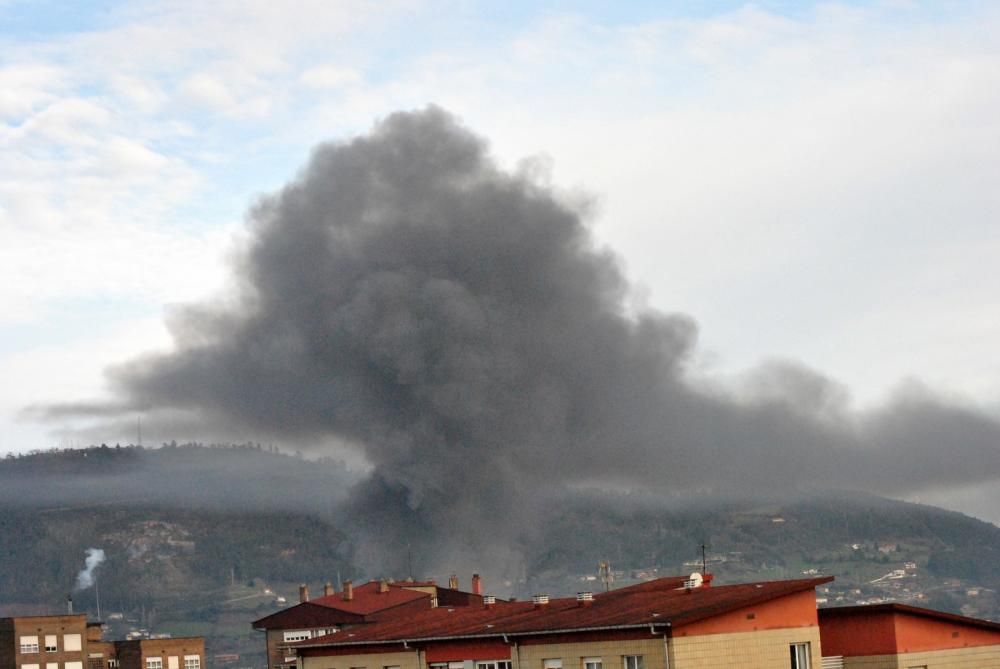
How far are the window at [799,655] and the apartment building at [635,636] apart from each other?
30 mm

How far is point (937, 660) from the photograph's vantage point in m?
48.8

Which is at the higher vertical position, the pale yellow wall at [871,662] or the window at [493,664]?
the window at [493,664]

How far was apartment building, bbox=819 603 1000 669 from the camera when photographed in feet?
157

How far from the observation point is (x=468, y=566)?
176 meters

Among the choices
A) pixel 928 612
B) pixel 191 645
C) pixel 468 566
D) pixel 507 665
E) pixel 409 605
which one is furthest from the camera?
pixel 468 566

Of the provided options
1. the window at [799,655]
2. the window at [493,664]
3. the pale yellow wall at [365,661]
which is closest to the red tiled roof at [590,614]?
the pale yellow wall at [365,661]

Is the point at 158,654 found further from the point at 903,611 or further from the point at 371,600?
the point at 903,611

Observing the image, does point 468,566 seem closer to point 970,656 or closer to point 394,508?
point 394,508

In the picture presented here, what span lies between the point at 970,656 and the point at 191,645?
301ft

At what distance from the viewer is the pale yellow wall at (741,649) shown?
4484cm

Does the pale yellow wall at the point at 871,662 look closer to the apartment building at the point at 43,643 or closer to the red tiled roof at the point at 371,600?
the red tiled roof at the point at 371,600

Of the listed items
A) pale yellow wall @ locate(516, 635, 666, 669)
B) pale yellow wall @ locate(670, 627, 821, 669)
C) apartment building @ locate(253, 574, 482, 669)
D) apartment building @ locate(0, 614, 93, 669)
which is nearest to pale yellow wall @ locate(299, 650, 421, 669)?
pale yellow wall @ locate(516, 635, 666, 669)

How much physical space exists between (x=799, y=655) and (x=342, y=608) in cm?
4739

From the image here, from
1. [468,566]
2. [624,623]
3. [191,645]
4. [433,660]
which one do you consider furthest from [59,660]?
[624,623]
